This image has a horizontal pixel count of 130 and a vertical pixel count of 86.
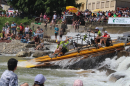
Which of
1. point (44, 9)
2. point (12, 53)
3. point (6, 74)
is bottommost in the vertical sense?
point (12, 53)

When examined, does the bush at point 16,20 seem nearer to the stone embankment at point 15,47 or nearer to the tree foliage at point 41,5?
the tree foliage at point 41,5

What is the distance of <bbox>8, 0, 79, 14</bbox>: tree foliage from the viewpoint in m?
29.1

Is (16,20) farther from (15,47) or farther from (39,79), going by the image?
(39,79)

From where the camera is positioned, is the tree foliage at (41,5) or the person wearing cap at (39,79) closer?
the person wearing cap at (39,79)

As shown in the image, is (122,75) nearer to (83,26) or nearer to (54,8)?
(83,26)

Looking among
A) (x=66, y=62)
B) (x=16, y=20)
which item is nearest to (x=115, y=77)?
(x=66, y=62)

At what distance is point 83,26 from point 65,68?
37.9ft

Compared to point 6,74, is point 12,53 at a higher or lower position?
lower

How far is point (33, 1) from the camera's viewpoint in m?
30.3

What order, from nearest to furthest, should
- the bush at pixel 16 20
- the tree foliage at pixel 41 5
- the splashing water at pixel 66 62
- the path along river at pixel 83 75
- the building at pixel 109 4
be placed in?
the path along river at pixel 83 75, the splashing water at pixel 66 62, the bush at pixel 16 20, the tree foliage at pixel 41 5, the building at pixel 109 4

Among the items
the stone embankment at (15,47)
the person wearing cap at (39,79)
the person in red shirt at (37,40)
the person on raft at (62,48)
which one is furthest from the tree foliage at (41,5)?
the person wearing cap at (39,79)

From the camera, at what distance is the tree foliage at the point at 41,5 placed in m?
29.1

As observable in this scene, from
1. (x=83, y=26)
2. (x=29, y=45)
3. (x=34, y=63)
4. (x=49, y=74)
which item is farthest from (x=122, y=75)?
(x=83, y=26)

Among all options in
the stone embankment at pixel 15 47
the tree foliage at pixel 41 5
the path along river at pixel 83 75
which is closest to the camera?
the path along river at pixel 83 75
